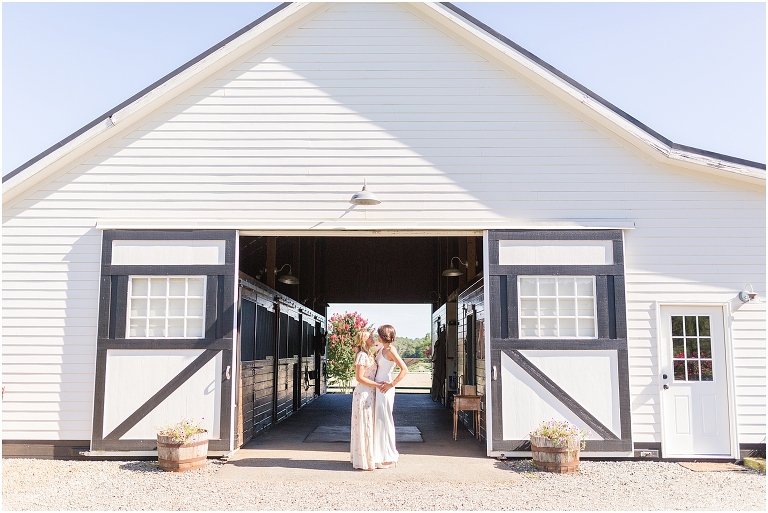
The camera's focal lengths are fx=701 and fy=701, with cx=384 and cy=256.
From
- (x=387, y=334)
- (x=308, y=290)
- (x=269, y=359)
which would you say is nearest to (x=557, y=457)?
(x=387, y=334)

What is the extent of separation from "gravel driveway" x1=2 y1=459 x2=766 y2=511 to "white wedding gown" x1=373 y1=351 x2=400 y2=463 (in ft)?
1.98

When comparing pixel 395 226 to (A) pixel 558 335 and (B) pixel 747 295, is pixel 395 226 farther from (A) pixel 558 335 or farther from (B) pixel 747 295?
(B) pixel 747 295

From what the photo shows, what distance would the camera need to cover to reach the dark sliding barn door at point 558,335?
765cm

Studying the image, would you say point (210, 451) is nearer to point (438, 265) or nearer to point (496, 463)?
point (496, 463)

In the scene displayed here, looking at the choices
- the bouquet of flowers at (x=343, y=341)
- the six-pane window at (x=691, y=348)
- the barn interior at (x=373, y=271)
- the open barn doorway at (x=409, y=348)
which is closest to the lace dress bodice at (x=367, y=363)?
the open barn doorway at (x=409, y=348)

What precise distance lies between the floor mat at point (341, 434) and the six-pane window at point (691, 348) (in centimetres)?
335

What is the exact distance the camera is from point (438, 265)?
57.7ft

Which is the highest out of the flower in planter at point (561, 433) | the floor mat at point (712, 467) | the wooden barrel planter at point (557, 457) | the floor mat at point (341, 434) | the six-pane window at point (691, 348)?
the six-pane window at point (691, 348)

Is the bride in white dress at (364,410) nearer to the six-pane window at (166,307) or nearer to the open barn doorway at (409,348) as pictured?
the open barn doorway at (409,348)

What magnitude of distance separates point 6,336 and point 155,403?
1881 mm

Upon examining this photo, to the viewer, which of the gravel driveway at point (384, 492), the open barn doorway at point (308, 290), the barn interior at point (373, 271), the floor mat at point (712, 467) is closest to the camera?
the gravel driveway at point (384, 492)

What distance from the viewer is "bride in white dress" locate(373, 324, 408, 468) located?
7125 mm

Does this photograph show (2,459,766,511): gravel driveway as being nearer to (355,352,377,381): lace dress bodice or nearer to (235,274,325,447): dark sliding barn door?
(355,352,377,381): lace dress bodice

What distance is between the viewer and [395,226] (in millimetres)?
7918
